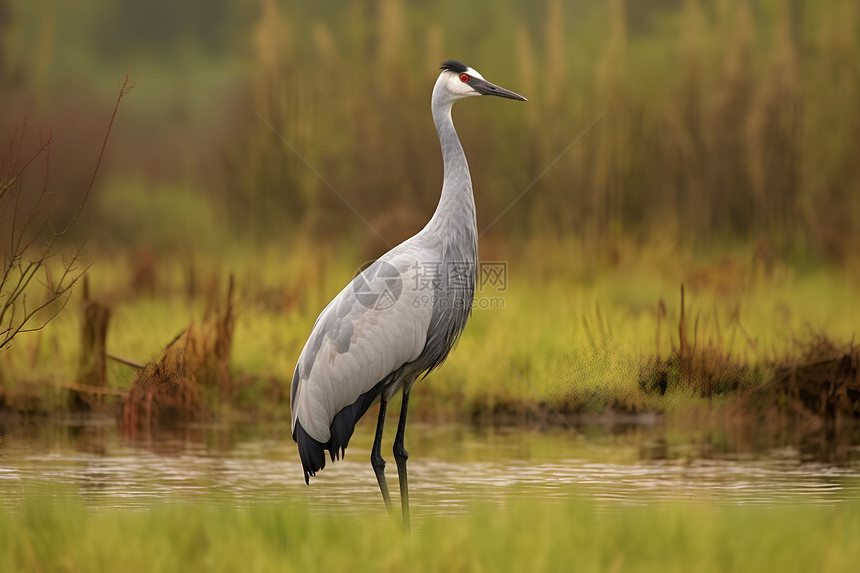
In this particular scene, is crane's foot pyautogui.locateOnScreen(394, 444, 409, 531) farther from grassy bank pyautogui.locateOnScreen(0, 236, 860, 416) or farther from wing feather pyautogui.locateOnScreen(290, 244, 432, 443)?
→ grassy bank pyautogui.locateOnScreen(0, 236, 860, 416)

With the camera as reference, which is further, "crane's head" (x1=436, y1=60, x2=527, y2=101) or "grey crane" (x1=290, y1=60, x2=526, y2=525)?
"crane's head" (x1=436, y1=60, x2=527, y2=101)

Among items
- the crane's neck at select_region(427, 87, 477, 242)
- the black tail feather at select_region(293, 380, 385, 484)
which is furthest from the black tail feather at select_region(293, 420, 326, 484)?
the crane's neck at select_region(427, 87, 477, 242)

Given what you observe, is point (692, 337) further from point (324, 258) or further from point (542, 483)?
point (324, 258)

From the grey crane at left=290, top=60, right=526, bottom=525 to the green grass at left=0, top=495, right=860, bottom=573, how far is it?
2.03ft

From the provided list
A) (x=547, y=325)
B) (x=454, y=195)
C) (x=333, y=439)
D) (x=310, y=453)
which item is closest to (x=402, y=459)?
(x=333, y=439)

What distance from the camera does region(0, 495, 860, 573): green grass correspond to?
3896 millimetres

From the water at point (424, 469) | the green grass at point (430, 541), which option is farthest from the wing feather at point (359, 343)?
the green grass at point (430, 541)

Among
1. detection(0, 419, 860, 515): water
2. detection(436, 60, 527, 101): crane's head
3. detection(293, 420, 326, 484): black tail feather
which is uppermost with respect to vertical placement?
detection(436, 60, 527, 101): crane's head

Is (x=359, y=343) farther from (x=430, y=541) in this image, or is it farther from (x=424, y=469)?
(x=430, y=541)

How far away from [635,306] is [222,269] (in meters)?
3.71

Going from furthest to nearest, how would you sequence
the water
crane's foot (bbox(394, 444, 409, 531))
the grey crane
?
the water < the grey crane < crane's foot (bbox(394, 444, 409, 531))

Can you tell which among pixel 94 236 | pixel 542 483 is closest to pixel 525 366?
pixel 542 483

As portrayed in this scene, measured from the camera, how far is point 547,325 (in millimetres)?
8273

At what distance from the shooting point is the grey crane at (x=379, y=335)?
519 centimetres
